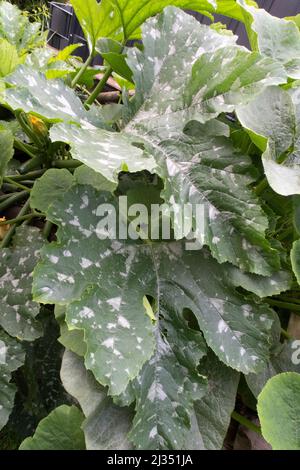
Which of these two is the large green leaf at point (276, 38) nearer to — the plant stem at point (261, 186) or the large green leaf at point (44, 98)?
the plant stem at point (261, 186)

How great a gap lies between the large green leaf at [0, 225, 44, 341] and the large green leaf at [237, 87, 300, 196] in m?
0.44

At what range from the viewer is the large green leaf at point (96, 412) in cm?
62

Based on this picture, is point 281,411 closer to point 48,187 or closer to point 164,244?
point 164,244

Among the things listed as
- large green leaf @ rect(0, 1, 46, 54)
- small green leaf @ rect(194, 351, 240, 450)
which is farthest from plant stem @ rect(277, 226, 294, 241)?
large green leaf @ rect(0, 1, 46, 54)

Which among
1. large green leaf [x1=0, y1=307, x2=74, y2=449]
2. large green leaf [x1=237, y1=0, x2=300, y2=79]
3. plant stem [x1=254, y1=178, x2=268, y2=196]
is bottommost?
large green leaf [x1=0, y1=307, x2=74, y2=449]

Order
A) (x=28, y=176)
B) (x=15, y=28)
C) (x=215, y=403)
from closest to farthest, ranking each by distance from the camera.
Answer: (x=215, y=403)
(x=28, y=176)
(x=15, y=28)

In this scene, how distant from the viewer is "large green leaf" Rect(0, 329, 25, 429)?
28.4 inches

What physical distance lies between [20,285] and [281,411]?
0.48m

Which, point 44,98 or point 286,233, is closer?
point 44,98

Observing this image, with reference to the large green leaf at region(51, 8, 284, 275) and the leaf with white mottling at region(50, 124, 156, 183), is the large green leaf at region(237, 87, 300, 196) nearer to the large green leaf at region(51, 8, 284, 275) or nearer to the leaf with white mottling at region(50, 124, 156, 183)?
the large green leaf at region(51, 8, 284, 275)

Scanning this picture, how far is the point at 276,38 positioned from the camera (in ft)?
2.57

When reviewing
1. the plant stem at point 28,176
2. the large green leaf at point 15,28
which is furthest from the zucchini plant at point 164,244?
the large green leaf at point 15,28

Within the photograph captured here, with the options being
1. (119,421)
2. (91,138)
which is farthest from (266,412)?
(91,138)

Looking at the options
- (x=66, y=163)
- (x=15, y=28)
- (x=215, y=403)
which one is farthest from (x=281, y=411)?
(x=15, y=28)
